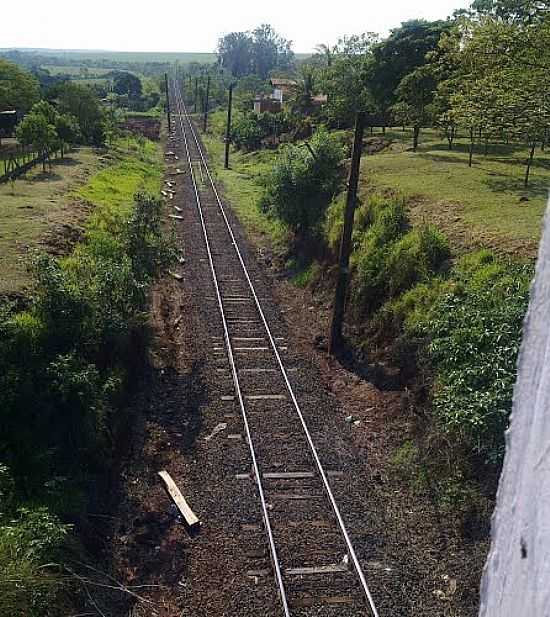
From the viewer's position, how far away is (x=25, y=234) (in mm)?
16828

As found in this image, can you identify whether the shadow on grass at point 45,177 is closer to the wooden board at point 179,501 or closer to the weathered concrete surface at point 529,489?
the wooden board at point 179,501

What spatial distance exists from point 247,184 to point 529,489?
35.9 m

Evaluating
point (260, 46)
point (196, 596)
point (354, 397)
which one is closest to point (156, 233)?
point (354, 397)

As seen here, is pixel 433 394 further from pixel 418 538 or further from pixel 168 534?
pixel 168 534

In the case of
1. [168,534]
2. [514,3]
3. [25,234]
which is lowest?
[168,534]

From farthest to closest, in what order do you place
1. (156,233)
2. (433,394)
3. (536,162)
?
(536,162) < (156,233) < (433,394)

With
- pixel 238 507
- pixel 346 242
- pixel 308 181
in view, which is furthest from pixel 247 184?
pixel 238 507

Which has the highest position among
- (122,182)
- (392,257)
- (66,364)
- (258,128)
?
(258,128)

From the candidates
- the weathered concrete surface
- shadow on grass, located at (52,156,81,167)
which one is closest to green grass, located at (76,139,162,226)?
shadow on grass, located at (52,156,81,167)

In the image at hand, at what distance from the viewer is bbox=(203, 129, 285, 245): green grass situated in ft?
85.4

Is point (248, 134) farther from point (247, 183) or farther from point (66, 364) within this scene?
point (66, 364)

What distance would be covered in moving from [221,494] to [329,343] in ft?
20.3

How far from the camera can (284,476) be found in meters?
10.1

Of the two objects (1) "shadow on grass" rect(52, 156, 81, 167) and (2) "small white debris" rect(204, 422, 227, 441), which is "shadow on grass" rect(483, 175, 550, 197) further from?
(1) "shadow on grass" rect(52, 156, 81, 167)
